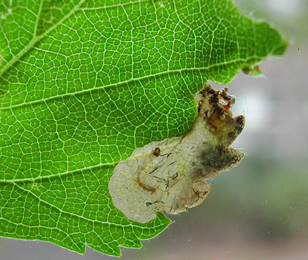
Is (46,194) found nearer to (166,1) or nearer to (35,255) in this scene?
(166,1)

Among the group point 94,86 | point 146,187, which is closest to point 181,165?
point 146,187

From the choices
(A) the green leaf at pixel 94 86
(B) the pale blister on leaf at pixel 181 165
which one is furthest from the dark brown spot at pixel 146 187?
(A) the green leaf at pixel 94 86

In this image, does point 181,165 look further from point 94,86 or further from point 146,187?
point 94,86

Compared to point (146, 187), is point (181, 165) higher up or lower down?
higher up

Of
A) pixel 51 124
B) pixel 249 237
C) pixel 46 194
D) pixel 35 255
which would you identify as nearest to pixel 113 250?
pixel 46 194

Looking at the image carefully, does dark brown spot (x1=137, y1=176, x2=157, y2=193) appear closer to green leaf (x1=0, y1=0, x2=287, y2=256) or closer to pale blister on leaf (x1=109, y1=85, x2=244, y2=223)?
pale blister on leaf (x1=109, y1=85, x2=244, y2=223)
